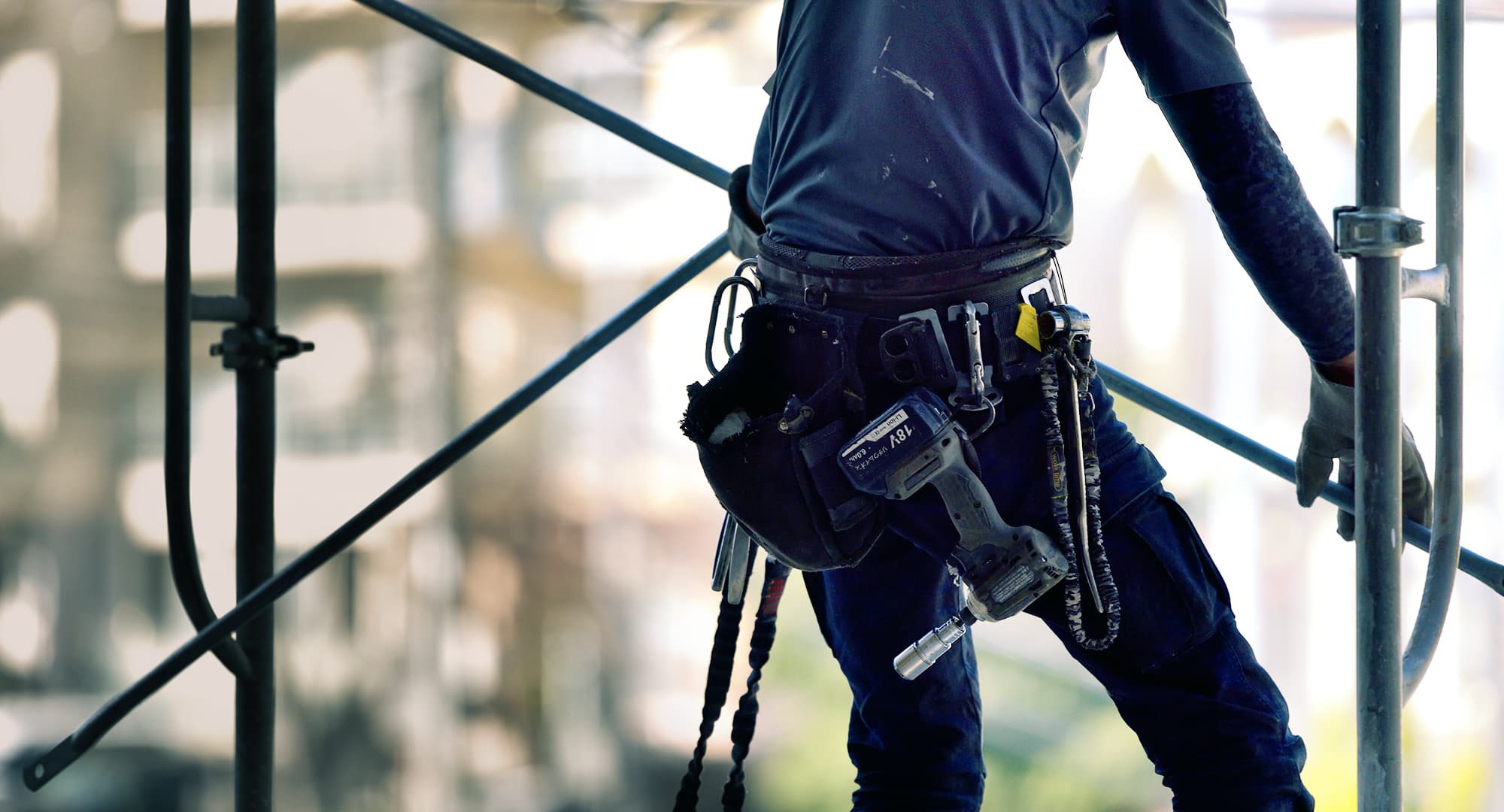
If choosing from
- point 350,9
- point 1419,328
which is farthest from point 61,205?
point 1419,328

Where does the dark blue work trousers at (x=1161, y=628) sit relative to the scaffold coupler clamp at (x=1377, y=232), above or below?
below

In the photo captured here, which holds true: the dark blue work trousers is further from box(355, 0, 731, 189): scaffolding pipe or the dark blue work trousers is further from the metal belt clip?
box(355, 0, 731, 189): scaffolding pipe

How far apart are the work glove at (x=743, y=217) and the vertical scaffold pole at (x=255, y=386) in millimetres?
629

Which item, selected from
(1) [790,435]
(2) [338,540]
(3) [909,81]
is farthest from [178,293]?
(3) [909,81]

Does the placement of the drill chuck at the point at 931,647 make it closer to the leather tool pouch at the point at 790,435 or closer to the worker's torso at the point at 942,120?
the leather tool pouch at the point at 790,435

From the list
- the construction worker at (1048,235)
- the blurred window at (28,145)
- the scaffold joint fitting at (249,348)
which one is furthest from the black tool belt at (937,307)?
the blurred window at (28,145)

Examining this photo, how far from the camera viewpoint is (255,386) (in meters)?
1.68

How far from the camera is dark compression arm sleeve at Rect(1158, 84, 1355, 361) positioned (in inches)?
41.7

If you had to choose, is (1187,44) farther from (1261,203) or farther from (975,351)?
(975,351)

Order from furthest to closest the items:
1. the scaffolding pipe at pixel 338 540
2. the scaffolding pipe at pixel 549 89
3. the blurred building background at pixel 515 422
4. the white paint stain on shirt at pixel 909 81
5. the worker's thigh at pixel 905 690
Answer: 1. the blurred building background at pixel 515 422
2. the scaffolding pipe at pixel 549 89
3. the scaffolding pipe at pixel 338 540
4. the worker's thigh at pixel 905 690
5. the white paint stain on shirt at pixel 909 81

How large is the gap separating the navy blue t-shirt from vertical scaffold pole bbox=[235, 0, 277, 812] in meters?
0.87

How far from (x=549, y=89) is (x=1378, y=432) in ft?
4.05

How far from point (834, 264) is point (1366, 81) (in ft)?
1.53

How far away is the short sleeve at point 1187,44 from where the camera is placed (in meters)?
1.05
